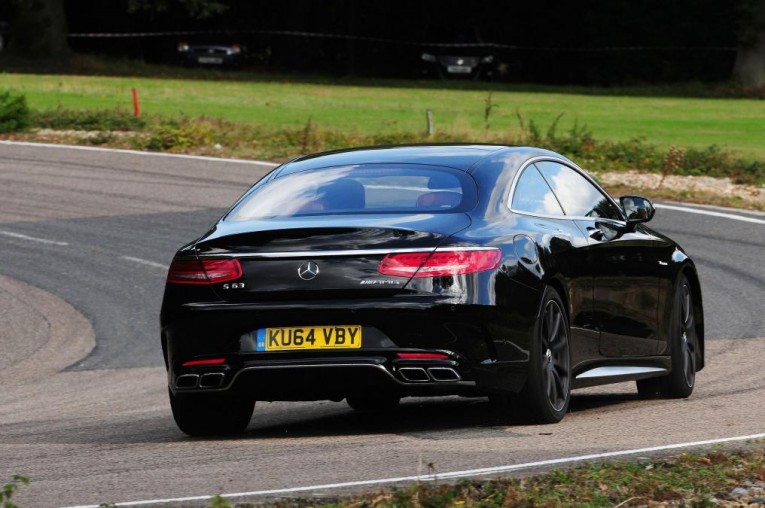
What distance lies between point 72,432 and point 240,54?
1779 inches

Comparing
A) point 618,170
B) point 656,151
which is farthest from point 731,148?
point 618,170

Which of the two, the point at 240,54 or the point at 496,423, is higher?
the point at 496,423

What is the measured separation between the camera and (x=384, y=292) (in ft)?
26.4

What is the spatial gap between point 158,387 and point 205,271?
14.5ft

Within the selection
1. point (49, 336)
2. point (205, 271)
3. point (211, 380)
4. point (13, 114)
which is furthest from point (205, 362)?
point (13, 114)

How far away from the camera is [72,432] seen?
30.7ft

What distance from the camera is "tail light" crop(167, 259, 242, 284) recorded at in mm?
8234

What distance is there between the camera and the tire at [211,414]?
29.0 ft

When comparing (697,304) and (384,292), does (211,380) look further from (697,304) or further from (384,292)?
(697,304)

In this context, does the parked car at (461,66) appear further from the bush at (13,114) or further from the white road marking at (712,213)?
the white road marking at (712,213)

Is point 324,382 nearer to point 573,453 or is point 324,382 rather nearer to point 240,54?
point 573,453

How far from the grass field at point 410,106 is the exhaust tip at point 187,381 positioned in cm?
1961

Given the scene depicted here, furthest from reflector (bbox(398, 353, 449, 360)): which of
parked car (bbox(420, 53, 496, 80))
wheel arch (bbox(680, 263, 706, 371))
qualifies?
parked car (bbox(420, 53, 496, 80))

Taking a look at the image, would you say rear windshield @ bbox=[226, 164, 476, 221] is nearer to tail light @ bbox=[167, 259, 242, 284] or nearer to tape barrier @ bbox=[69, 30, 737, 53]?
tail light @ bbox=[167, 259, 242, 284]
